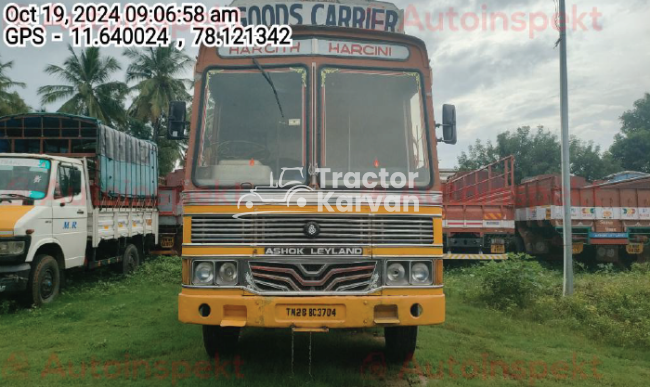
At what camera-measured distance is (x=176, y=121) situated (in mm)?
4988

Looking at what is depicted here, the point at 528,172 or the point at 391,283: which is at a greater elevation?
the point at 528,172

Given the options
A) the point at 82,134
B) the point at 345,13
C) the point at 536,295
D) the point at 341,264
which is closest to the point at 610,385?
the point at 341,264

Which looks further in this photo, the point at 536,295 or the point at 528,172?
the point at 528,172

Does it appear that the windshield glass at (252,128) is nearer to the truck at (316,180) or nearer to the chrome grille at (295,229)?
the truck at (316,180)

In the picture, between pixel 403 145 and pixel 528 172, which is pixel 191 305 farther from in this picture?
pixel 528 172

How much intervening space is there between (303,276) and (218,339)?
1367 mm

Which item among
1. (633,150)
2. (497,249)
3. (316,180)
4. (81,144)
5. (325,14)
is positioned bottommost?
(497,249)

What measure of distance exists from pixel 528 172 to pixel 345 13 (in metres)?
29.3

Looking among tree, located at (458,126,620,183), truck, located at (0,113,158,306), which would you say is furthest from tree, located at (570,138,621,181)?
truck, located at (0,113,158,306)

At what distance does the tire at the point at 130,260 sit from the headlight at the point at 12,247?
350 centimetres

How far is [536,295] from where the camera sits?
26.3 feet

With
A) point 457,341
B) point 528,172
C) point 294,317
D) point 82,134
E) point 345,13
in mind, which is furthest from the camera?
point 528,172

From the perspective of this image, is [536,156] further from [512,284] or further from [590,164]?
[512,284]

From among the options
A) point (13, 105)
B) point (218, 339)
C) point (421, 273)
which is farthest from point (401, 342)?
point (13, 105)
